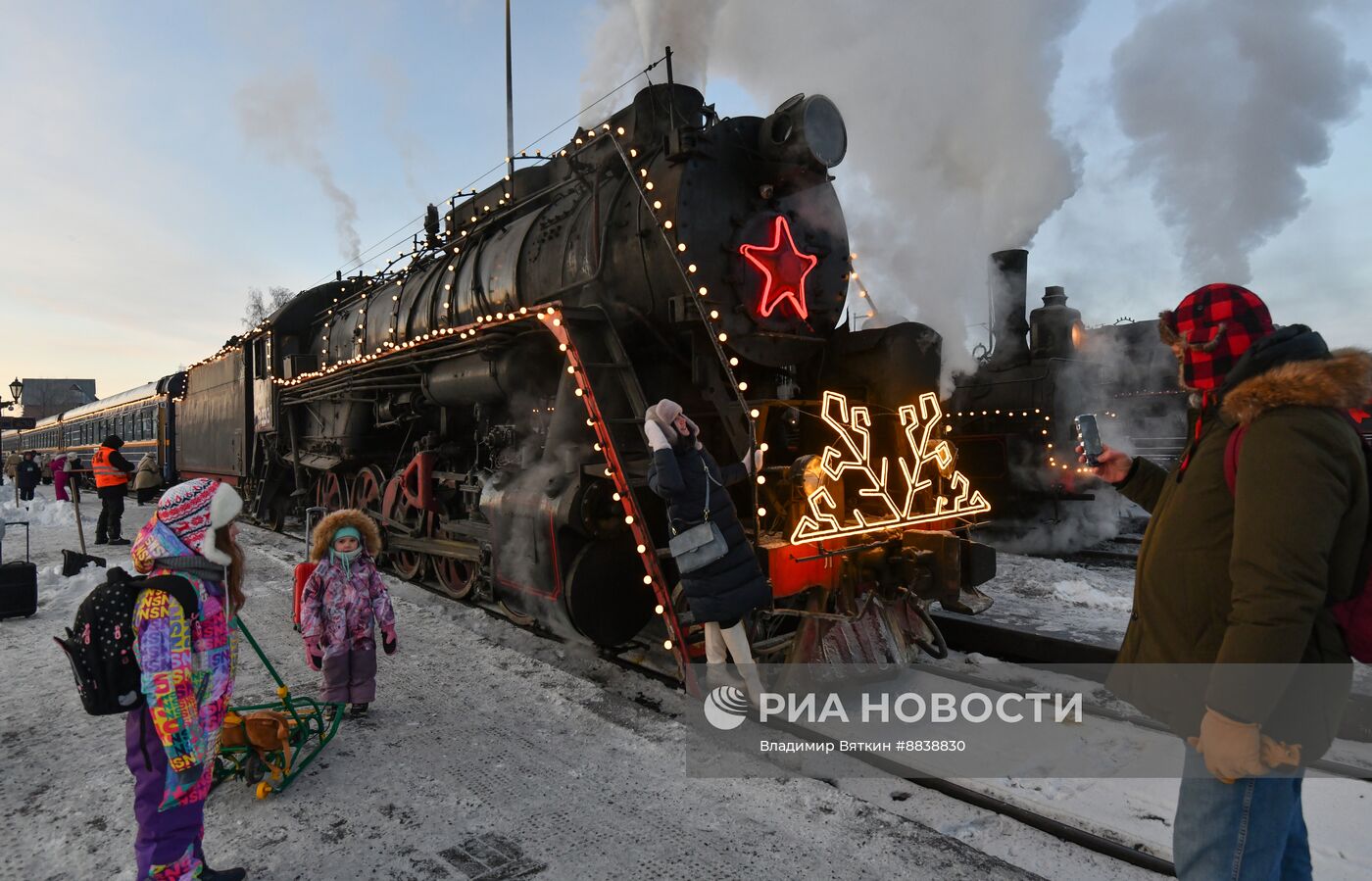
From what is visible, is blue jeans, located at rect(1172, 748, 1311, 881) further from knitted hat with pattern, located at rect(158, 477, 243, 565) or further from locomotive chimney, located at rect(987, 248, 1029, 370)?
locomotive chimney, located at rect(987, 248, 1029, 370)

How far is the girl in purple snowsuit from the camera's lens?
383cm

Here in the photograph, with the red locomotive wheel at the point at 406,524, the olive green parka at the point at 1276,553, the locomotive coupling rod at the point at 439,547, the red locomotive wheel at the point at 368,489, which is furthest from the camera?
the red locomotive wheel at the point at 368,489

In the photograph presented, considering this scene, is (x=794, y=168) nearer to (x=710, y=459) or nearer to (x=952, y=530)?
(x=710, y=459)

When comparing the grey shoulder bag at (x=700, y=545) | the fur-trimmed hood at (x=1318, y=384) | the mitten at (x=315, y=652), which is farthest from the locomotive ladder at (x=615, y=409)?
the fur-trimmed hood at (x=1318, y=384)

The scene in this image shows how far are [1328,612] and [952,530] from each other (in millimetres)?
3103

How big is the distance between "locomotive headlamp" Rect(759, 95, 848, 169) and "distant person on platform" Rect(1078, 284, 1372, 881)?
9.77ft

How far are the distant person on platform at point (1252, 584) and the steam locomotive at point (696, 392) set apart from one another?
210 centimetres

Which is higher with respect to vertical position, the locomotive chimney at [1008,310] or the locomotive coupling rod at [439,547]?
the locomotive chimney at [1008,310]

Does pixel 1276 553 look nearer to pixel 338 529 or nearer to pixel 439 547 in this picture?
pixel 338 529

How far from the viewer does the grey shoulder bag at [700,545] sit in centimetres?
349

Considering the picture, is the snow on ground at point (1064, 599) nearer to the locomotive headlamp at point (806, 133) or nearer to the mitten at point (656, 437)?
the mitten at point (656, 437)

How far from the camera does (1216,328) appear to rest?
5.83 feet

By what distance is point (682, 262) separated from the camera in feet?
13.9

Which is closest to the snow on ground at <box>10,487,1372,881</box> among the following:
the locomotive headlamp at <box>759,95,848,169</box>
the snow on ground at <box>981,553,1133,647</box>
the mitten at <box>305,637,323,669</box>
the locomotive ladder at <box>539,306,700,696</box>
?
the mitten at <box>305,637,323,669</box>
